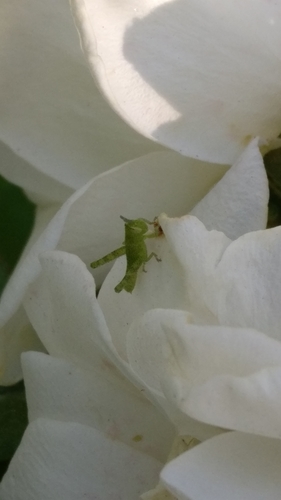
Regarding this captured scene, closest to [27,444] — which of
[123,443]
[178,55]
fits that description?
[123,443]

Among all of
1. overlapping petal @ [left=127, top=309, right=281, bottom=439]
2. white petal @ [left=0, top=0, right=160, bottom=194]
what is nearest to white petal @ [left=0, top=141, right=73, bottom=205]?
white petal @ [left=0, top=0, right=160, bottom=194]

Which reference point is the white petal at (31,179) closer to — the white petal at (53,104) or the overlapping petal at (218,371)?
the white petal at (53,104)

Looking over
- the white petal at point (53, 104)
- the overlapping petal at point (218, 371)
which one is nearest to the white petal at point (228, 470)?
the overlapping petal at point (218, 371)

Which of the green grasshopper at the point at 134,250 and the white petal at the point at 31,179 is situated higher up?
the green grasshopper at the point at 134,250

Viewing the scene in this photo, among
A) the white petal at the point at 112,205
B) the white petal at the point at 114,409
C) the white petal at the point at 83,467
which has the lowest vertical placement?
the white petal at the point at 83,467

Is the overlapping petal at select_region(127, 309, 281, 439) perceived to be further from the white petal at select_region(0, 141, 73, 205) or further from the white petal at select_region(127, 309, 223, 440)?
the white petal at select_region(0, 141, 73, 205)

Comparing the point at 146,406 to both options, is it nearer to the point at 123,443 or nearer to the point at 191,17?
the point at 123,443
